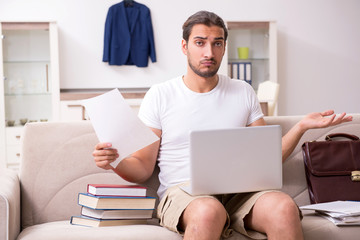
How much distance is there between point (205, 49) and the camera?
213 centimetres

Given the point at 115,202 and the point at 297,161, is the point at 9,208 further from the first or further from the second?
the point at 297,161

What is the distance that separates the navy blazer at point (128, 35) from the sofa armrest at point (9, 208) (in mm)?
3709

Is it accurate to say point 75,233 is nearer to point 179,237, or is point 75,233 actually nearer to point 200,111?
point 179,237

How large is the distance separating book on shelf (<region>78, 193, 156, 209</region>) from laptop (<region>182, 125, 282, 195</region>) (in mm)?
240

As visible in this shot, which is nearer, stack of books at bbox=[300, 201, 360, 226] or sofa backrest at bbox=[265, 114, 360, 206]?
stack of books at bbox=[300, 201, 360, 226]

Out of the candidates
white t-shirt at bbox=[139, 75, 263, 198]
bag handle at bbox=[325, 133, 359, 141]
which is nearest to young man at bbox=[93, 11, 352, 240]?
white t-shirt at bbox=[139, 75, 263, 198]

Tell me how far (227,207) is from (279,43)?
14.2 feet

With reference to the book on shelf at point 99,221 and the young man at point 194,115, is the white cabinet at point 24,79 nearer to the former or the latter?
the young man at point 194,115

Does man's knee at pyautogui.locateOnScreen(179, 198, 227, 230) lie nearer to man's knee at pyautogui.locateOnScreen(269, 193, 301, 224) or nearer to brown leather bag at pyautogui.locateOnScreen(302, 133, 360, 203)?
man's knee at pyautogui.locateOnScreen(269, 193, 301, 224)

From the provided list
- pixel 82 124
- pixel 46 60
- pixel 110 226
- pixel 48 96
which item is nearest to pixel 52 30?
pixel 46 60

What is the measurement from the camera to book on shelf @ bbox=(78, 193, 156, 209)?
6.20 feet

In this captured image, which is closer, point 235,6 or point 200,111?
point 200,111

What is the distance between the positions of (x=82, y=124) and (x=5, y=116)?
332 cm

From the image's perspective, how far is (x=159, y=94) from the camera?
2168mm
